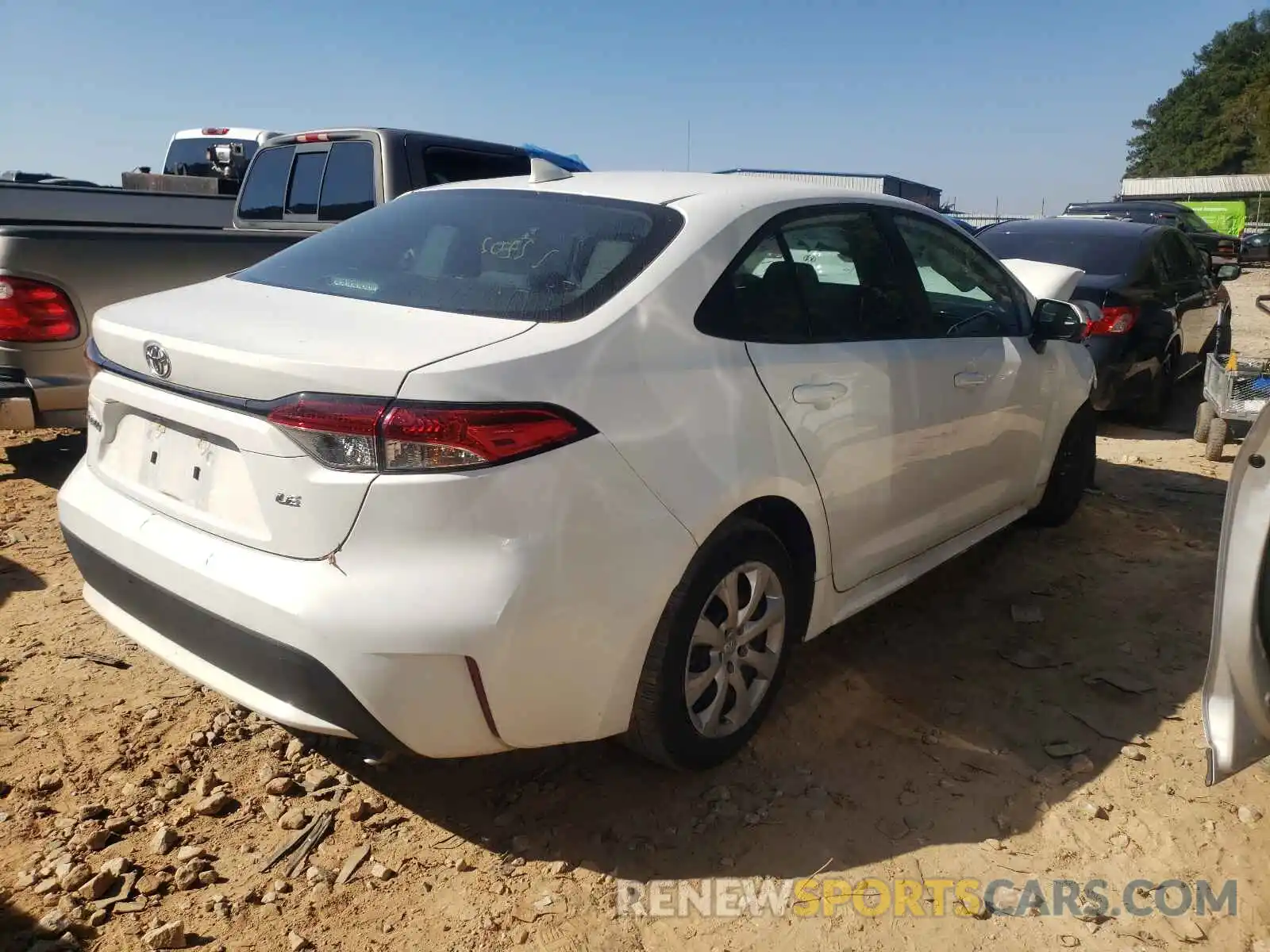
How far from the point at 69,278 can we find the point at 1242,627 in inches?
192

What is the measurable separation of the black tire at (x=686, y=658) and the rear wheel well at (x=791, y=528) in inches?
1.7

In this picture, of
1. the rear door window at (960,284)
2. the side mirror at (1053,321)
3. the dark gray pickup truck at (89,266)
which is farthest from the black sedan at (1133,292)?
the dark gray pickup truck at (89,266)

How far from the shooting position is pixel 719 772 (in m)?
2.77

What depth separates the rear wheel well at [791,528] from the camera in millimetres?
2617

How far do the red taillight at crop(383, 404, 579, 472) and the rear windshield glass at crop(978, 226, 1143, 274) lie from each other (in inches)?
218

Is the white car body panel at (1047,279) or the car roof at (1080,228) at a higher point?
the car roof at (1080,228)

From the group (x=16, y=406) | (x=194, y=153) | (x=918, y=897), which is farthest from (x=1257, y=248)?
(x=16, y=406)

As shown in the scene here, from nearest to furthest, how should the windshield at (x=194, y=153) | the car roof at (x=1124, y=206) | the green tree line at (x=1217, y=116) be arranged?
the windshield at (x=194, y=153) < the car roof at (x=1124, y=206) < the green tree line at (x=1217, y=116)

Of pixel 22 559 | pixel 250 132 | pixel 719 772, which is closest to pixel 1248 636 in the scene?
pixel 719 772

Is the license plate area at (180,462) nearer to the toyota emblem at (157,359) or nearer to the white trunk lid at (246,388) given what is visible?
the white trunk lid at (246,388)

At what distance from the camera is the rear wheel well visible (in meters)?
2.62

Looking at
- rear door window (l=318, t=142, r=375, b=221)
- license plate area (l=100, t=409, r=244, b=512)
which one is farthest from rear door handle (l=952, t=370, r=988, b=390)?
rear door window (l=318, t=142, r=375, b=221)

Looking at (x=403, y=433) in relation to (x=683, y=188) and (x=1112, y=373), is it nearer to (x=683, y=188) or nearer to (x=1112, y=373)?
(x=683, y=188)

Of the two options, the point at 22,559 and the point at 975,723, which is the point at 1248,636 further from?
the point at 22,559
